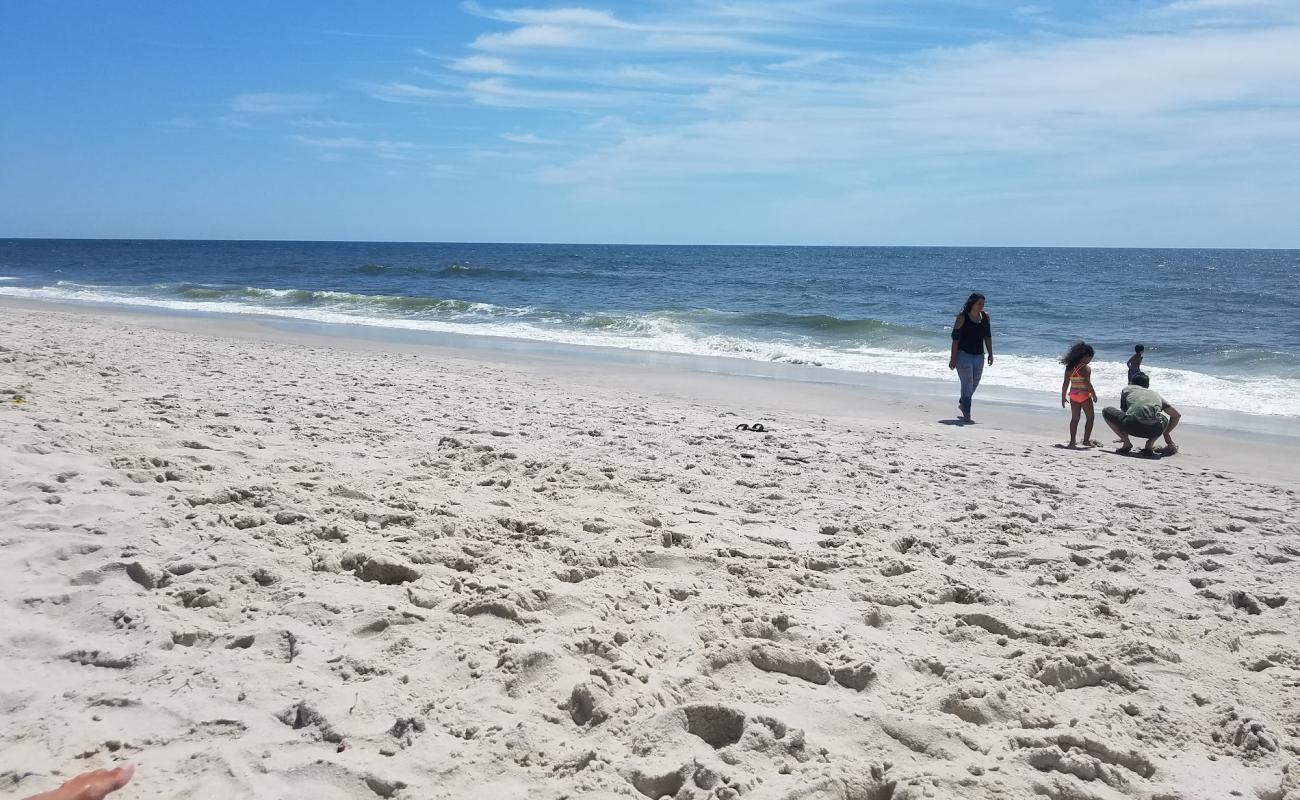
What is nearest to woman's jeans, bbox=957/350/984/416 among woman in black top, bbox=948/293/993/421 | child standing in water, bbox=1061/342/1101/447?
woman in black top, bbox=948/293/993/421

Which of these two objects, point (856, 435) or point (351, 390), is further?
point (351, 390)

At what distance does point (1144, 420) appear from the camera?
804 centimetres

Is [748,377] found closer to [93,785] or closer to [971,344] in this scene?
[971,344]

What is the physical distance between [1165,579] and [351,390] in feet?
23.2

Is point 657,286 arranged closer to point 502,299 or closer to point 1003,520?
point 502,299

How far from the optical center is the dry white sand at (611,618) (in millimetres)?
2646

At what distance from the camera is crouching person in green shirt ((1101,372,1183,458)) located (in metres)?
8.03

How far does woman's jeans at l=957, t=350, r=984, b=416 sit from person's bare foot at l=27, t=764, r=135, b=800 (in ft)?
29.5

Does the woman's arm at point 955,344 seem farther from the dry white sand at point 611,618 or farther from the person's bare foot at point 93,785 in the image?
the person's bare foot at point 93,785

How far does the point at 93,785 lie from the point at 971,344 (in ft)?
31.5

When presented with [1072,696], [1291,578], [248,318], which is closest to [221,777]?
[1072,696]

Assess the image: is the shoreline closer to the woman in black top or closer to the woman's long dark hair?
the woman in black top

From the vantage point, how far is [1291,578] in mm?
4469

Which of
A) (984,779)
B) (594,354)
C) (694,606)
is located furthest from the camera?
(594,354)
